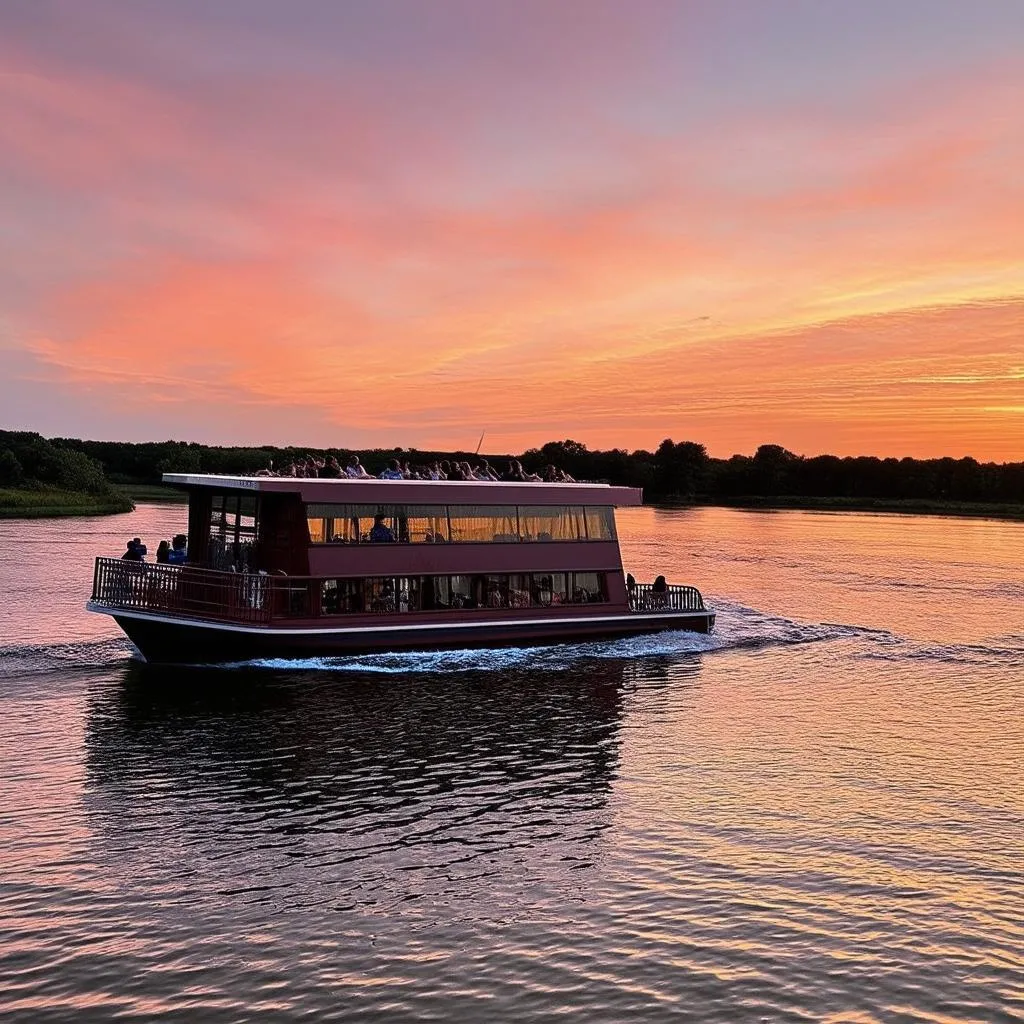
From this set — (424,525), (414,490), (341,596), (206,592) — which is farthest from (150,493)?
(206,592)

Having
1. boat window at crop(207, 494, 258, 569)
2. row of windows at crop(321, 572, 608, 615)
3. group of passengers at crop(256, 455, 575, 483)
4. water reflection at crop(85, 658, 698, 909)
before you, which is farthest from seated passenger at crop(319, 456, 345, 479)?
water reflection at crop(85, 658, 698, 909)

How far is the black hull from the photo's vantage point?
26.4 meters

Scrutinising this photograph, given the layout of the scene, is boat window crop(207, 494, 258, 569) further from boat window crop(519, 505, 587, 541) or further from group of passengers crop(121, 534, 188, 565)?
boat window crop(519, 505, 587, 541)

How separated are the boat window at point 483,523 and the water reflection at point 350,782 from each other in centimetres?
516

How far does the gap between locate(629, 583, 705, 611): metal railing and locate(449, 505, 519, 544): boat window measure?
611 cm

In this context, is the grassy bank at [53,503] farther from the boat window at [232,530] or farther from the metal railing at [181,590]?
the metal railing at [181,590]

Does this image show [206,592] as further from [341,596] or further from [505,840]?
[505,840]

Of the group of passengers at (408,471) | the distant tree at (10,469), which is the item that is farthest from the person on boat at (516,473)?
the distant tree at (10,469)

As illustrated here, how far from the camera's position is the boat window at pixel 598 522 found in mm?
33719

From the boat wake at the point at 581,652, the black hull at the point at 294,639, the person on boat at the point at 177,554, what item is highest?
the person on boat at the point at 177,554

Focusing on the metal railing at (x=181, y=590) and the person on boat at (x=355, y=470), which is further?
the person on boat at (x=355, y=470)

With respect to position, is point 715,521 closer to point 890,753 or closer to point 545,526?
point 545,526

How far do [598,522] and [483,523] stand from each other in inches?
175

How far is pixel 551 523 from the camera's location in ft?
108
